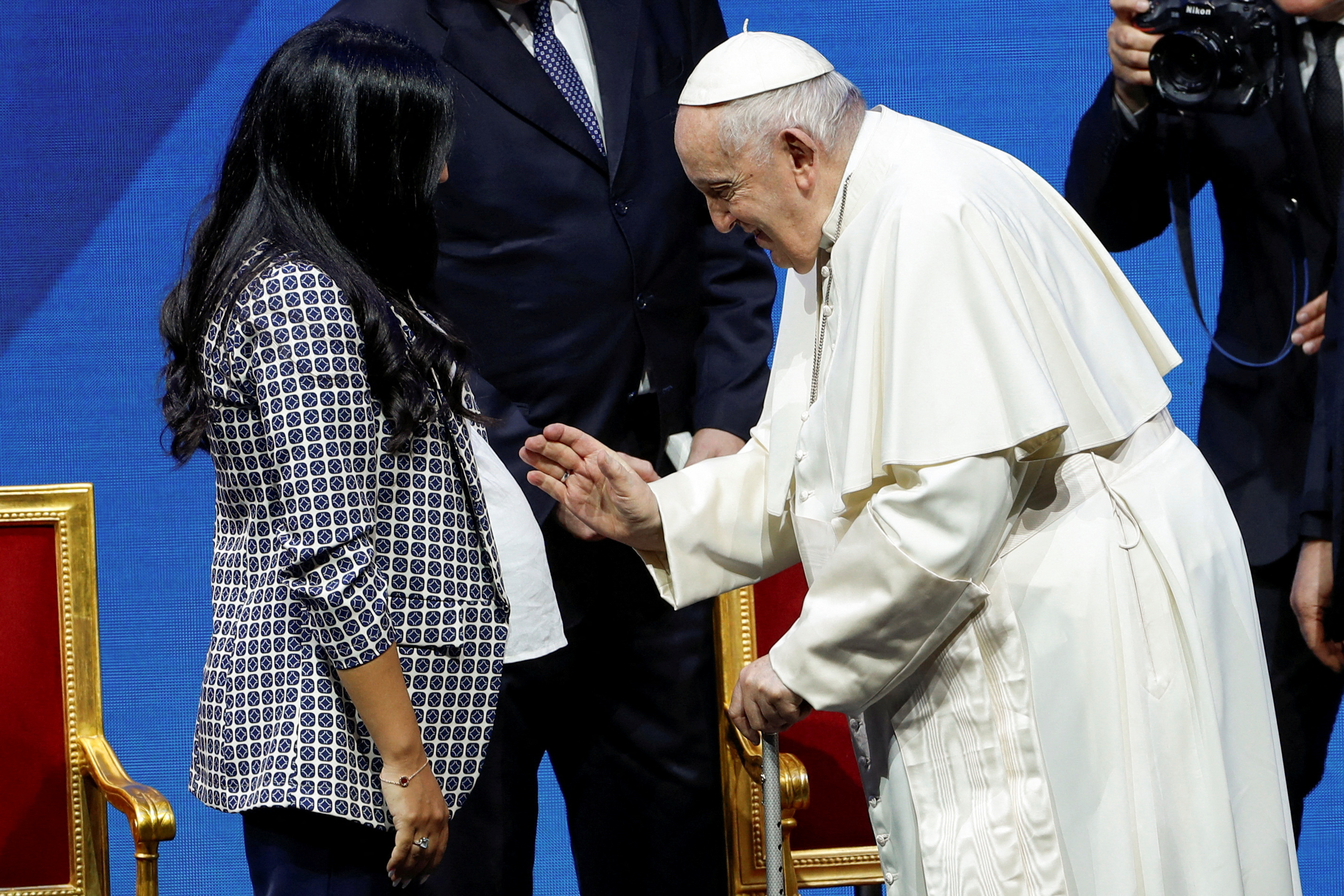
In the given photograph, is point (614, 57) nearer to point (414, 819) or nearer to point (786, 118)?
point (786, 118)

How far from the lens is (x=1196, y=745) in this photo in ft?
5.39

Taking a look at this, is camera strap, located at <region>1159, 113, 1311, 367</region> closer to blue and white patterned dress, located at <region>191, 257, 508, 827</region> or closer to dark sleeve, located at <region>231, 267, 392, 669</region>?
blue and white patterned dress, located at <region>191, 257, 508, 827</region>

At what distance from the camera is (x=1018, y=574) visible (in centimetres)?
165

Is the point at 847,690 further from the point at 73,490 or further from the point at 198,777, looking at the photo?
the point at 73,490

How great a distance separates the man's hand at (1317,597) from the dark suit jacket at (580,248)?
930 millimetres

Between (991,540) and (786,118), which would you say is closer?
(991,540)

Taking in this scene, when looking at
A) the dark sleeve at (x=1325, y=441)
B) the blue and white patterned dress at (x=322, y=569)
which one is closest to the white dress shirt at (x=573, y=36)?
the blue and white patterned dress at (x=322, y=569)

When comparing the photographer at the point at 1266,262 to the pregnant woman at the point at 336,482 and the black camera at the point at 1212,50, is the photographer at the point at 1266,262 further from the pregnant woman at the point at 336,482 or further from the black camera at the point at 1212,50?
the pregnant woman at the point at 336,482

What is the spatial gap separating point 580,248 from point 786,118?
1.83 ft

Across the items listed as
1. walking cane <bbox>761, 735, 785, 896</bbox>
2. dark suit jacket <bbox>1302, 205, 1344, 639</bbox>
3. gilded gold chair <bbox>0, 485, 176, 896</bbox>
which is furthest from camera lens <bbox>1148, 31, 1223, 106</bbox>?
gilded gold chair <bbox>0, 485, 176, 896</bbox>

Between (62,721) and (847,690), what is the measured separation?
1.42 meters

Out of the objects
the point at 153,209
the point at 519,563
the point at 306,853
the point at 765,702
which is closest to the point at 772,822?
the point at 765,702

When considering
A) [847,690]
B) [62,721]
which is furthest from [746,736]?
[62,721]

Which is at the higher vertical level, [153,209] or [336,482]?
[153,209]
